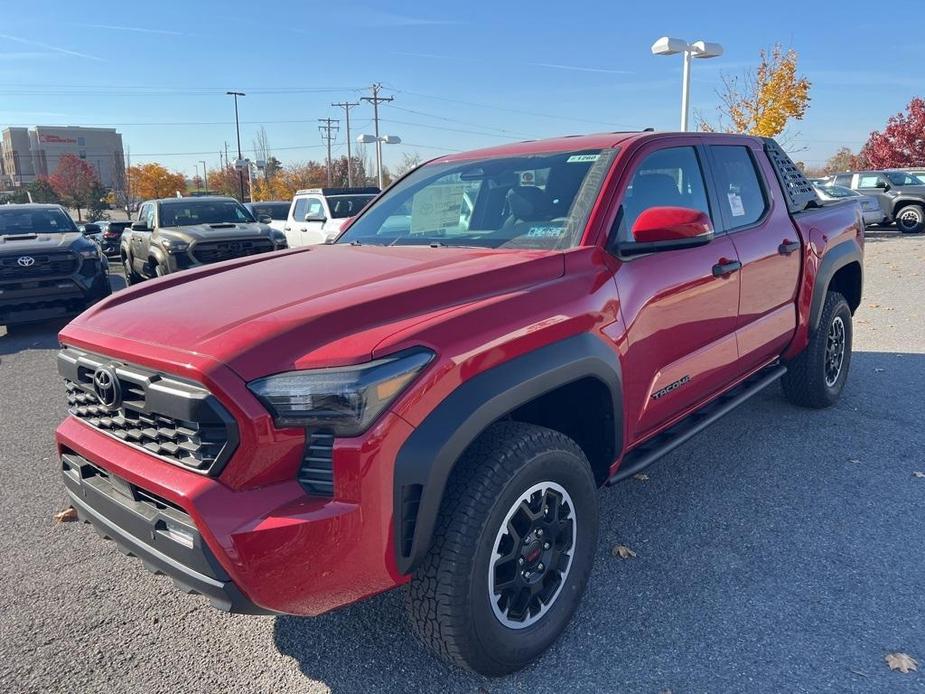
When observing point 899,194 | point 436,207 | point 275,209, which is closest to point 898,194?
point 899,194

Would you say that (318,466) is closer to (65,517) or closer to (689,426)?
(689,426)

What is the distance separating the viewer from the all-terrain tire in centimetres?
470

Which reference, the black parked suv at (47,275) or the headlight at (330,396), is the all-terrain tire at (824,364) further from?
the black parked suv at (47,275)

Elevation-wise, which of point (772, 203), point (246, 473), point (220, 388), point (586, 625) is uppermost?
point (772, 203)

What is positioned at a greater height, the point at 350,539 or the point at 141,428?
the point at 141,428

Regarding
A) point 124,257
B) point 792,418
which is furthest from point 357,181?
point 792,418

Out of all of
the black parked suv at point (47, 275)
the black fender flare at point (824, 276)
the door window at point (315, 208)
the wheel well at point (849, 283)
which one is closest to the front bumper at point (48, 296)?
the black parked suv at point (47, 275)

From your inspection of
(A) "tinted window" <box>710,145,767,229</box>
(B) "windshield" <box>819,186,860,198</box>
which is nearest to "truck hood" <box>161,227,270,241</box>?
(A) "tinted window" <box>710,145,767,229</box>

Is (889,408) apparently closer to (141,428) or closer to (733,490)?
(733,490)

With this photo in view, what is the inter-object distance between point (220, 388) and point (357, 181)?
202ft

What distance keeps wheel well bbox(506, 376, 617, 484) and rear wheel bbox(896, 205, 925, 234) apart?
68.6ft

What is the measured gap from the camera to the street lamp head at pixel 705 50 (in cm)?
1438

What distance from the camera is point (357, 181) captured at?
2397 inches

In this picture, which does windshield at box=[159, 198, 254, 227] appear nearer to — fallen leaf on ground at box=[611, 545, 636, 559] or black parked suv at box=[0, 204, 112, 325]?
black parked suv at box=[0, 204, 112, 325]
